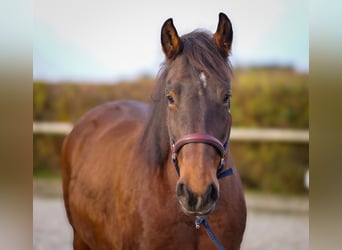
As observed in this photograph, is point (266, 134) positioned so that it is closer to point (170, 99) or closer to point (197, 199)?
point (170, 99)

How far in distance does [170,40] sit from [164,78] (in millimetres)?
161

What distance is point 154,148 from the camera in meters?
1.96

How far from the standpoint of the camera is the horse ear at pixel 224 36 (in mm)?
1786

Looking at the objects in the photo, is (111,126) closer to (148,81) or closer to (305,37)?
(305,37)

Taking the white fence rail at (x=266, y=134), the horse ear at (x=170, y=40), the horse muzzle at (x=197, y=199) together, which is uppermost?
the horse ear at (x=170, y=40)

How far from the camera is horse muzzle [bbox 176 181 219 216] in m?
1.50

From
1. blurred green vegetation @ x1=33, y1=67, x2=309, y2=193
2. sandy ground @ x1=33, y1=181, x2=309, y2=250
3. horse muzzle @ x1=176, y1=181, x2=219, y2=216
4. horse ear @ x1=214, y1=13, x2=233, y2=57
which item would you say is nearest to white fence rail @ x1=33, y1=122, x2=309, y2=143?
blurred green vegetation @ x1=33, y1=67, x2=309, y2=193

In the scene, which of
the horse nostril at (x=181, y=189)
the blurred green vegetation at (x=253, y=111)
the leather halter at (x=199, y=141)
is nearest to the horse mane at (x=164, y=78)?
the leather halter at (x=199, y=141)

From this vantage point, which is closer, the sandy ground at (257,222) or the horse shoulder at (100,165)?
the horse shoulder at (100,165)

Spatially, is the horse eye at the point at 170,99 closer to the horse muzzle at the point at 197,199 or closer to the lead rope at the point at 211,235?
the horse muzzle at the point at 197,199

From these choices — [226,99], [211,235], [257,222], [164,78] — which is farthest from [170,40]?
[257,222]

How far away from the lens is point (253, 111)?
566cm

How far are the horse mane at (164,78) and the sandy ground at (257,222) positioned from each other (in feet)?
8.34

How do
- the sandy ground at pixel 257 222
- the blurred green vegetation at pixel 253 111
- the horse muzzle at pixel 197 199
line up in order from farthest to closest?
the blurred green vegetation at pixel 253 111, the sandy ground at pixel 257 222, the horse muzzle at pixel 197 199
